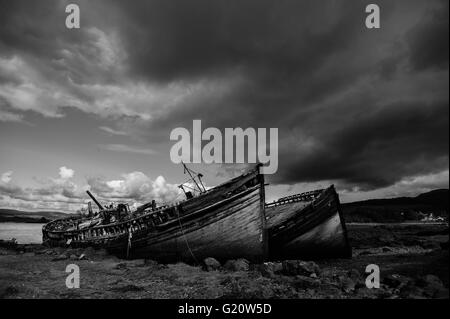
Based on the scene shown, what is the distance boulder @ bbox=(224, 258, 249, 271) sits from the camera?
534 inches

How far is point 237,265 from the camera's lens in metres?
13.7

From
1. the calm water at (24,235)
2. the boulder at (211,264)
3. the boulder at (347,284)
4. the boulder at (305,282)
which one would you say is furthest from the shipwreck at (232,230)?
the calm water at (24,235)

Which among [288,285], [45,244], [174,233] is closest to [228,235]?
Answer: [174,233]

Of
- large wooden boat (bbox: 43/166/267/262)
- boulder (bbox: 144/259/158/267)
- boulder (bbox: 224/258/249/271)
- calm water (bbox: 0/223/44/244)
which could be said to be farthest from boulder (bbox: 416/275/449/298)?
calm water (bbox: 0/223/44/244)

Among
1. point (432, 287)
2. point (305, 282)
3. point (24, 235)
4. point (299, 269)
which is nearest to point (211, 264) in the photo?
point (299, 269)

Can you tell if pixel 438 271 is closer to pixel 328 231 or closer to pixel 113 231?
pixel 328 231

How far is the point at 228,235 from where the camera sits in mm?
15047

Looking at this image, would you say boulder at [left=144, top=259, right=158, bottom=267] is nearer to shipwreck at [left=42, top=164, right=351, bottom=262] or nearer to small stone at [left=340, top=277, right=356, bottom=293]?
shipwreck at [left=42, top=164, right=351, bottom=262]

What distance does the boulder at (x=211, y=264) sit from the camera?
13.9 metres

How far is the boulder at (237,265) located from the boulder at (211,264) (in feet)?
1.44

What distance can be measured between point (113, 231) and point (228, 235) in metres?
9.47

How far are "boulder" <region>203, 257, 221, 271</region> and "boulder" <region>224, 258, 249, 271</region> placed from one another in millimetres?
438

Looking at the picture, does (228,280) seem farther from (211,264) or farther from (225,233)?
(225,233)

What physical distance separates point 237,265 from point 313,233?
5.83 metres
